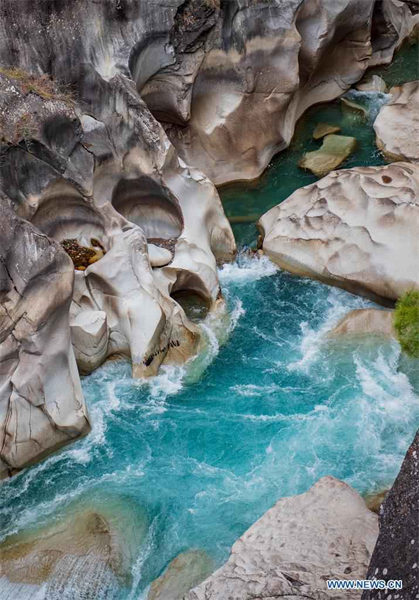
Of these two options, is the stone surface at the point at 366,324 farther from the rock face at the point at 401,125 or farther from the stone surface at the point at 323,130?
the stone surface at the point at 323,130

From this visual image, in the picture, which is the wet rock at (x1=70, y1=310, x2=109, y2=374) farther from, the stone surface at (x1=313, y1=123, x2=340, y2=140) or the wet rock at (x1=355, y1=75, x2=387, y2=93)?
the wet rock at (x1=355, y1=75, x2=387, y2=93)

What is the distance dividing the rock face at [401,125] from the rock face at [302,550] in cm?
1025

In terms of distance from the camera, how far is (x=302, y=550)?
33.6 feet

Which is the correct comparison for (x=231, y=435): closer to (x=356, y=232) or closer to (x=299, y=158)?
(x=356, y=232)

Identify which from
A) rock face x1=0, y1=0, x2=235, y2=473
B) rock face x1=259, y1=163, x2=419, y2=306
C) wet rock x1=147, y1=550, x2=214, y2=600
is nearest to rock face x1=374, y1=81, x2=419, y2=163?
rock face x1=259, y1=163, x2=419, y2=306

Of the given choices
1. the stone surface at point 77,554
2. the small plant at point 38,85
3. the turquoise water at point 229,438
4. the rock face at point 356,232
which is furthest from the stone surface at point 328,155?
the stone surface at point 77,554

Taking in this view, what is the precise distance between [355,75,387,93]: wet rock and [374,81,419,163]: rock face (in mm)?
985

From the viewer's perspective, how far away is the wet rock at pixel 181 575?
10992mm

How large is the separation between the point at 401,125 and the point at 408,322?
273 inches

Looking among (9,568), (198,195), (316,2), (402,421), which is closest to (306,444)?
(402,421)

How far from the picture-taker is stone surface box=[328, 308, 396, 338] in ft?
49.0

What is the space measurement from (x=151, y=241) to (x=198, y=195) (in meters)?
1.30

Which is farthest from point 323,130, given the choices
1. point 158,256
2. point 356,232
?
point 158,256

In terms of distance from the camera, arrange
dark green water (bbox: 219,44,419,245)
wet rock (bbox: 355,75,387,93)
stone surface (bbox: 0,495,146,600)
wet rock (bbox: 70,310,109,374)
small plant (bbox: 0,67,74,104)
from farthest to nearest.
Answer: wet rock (bbox: 355,75,387,93), dark green water (bbox: 219,44,419,245), small plant (bbox: 0,67,74,104), wet rock (bbox: 70,310,109,374), stone surface (bbox: 0,495,146,600)
